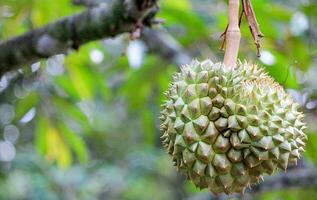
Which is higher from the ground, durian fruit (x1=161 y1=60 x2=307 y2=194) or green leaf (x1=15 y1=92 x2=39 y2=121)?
green leaf (x1=15 y1=92 x2=39 y2=121)

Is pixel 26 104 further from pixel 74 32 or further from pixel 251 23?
pixel 251 23

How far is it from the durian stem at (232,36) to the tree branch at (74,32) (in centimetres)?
50

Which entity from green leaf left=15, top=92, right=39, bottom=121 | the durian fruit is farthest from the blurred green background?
the durian fruit

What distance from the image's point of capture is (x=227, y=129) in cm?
99

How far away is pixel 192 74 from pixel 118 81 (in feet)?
5.93

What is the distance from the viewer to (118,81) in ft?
9.27

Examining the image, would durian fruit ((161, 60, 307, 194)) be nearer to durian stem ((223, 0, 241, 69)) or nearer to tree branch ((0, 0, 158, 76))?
durian stem ((223, 0, 241, 69))

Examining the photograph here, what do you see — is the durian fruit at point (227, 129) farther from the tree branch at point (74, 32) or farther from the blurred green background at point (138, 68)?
the tree branch at point (74, 32)

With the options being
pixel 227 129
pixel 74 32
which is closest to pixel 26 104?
pixel 74 32

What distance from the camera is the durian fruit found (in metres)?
0.98

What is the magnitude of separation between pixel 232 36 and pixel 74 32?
2.35 ft

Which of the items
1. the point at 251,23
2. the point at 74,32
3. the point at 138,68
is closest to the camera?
the point at 251,23

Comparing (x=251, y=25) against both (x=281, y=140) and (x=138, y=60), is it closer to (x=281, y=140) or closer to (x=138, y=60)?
(x=281, y=140)

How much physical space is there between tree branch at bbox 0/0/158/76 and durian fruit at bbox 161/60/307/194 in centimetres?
50
